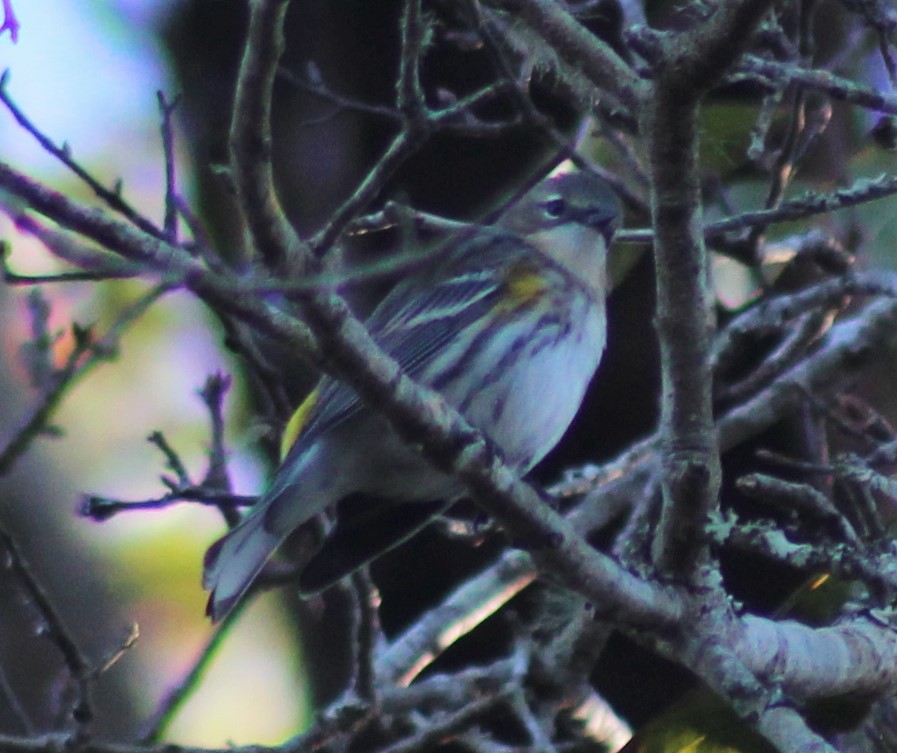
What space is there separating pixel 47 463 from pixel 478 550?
1727 mm

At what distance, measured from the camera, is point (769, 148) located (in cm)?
485

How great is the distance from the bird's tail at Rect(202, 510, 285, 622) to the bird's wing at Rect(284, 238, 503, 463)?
205 millimetres

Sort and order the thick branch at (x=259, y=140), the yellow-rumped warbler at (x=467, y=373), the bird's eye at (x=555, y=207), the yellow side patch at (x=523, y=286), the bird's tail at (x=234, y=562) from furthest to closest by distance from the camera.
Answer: the bird's eye at (x=555, y=207) < the yellow side patch at (x=523, y=286) < the yellow-rumped warbler at (x=467, y=373) < the bird's tail at (x=234, y=562) < the thick branch at (x=259, y=140)

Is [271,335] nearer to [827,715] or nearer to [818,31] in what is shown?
[827,715]

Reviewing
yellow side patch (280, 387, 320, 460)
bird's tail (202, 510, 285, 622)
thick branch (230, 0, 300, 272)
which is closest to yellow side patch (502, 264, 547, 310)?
yellow side patch (280, 387, 320, 460)

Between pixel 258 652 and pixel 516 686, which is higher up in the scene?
pixel 258 652

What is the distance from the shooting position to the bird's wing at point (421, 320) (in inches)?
139

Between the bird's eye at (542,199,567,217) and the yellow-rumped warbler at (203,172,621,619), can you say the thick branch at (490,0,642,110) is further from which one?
the bird's eye at (542,199,567,217)

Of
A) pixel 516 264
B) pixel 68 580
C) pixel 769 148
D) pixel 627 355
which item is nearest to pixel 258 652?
pixel 68 580

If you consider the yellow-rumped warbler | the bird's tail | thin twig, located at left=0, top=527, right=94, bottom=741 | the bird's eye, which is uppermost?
the bird's eye

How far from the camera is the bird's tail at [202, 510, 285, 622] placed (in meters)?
3.31

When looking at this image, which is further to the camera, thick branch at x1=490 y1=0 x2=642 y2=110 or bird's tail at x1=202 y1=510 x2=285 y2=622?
bird's tail at x1=202 y1=510 x2=285 y2=622

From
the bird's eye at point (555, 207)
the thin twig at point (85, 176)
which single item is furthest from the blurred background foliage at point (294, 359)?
the thin twig at point (85, 176)

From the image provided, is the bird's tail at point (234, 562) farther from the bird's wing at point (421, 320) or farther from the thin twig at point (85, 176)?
the thin twig at point (85, 176)
